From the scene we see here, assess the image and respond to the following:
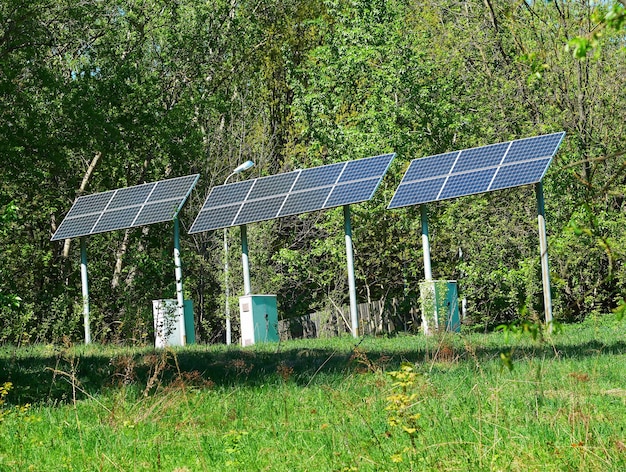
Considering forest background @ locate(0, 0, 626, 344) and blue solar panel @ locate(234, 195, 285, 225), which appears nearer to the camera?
blue solar panel @ locate(234, 195, 285, 225)

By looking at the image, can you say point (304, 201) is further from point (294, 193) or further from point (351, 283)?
point (351, 283)

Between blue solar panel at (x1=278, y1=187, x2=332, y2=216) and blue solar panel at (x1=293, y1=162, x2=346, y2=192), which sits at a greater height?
blue solar panel at (x1=293, y1=162, x2=346, y2=192)

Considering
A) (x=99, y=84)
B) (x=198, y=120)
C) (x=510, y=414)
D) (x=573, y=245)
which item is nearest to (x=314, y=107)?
(x=198, y=120)

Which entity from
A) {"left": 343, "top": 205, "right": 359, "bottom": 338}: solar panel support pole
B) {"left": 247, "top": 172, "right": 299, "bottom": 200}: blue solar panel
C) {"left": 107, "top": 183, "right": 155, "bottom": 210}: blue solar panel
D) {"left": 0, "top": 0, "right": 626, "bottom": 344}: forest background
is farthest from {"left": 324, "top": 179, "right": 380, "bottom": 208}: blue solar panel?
{"left": 107, "top": 183, "right": 155, "bottom": 210}: blue solar panel

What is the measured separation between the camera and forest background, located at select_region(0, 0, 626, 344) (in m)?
26.5

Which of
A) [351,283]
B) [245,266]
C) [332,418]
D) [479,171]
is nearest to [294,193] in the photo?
[245,266]

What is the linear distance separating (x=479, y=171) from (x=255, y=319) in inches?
240

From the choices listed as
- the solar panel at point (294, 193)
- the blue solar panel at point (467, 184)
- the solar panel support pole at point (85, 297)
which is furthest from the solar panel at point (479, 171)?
the solar panel support pole at point (85, 297)

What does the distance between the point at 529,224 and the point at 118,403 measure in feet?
65.8

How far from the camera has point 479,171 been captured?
2133 cm

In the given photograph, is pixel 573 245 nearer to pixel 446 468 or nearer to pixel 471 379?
pixel 471 379

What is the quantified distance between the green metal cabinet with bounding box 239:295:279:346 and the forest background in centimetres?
278

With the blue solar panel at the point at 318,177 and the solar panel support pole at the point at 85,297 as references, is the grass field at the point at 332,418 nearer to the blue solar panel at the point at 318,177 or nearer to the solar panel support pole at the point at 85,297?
the solar panel support pole at the point at 85,297

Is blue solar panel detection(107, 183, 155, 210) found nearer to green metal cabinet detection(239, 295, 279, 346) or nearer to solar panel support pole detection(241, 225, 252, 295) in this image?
solar panel support pole detection(241, 225, 252, 295)
